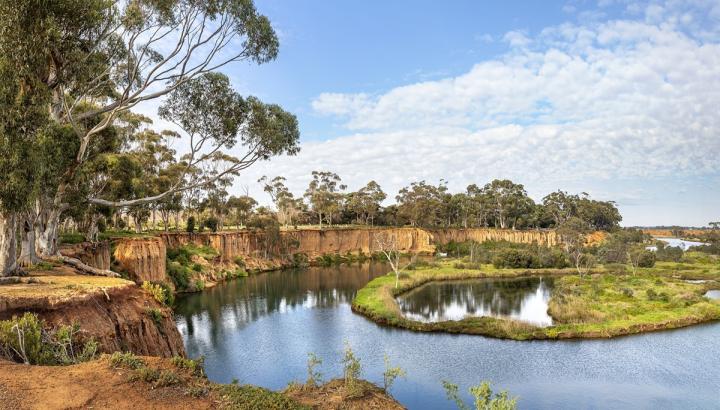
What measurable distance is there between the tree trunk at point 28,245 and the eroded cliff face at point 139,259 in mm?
18614

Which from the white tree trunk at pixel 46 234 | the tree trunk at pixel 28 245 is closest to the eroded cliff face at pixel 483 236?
the white tree trunk at pixel 46 234

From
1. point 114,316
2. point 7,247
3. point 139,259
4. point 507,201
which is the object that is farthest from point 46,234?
point 507,201

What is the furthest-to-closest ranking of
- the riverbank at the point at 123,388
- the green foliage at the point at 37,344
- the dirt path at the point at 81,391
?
the green foliage at the point at 37,344, the riverbank at the point at 123,388, the dirt path at the point at 81,391

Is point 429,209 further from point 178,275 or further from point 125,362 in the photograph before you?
point 125,362

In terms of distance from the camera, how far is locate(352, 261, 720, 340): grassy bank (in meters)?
29.9

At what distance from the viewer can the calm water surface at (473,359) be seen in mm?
20391

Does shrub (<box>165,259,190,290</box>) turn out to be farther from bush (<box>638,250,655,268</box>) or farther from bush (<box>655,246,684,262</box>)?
bush (<box>655,246,684,262</box>)

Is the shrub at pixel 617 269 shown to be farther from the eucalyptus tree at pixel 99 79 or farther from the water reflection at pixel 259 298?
the eucalyptus tree at pixel 99 79

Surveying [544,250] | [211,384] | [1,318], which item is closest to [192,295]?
[1,318]

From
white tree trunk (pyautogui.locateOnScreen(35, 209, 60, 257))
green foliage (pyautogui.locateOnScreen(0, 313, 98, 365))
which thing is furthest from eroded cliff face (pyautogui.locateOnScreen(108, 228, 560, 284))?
green foliage (pyautogui.locateOnScreen(0, 313, 98, 365))

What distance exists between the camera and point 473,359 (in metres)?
25.1

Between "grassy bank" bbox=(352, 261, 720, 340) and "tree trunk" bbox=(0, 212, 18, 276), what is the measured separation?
23152mm

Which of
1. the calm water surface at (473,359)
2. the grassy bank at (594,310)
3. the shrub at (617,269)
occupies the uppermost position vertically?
the shrub at (617,269)

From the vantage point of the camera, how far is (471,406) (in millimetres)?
18891
